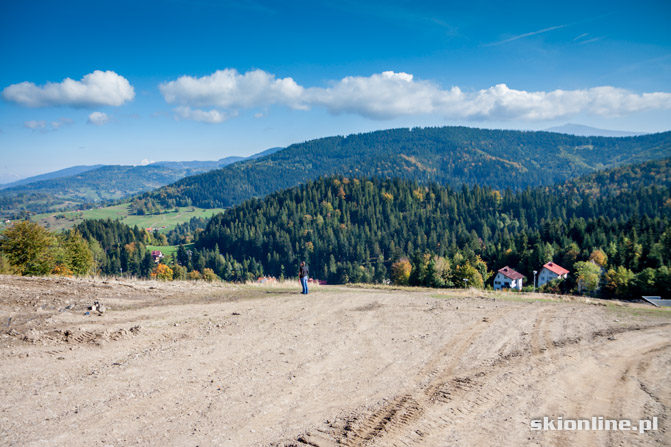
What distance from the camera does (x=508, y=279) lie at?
272ft

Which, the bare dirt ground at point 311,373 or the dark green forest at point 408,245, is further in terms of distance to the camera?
the dark green forest at point 408,245

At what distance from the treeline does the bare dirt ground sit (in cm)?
5200

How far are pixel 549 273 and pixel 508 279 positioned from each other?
29.0 feet

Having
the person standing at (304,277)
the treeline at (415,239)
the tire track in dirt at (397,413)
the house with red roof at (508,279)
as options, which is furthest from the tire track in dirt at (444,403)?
the house with red roof at (508,279)

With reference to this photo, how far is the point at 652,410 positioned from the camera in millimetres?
8422

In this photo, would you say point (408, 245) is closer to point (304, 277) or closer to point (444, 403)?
point (304, 277)

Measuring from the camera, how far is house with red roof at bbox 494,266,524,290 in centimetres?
8156

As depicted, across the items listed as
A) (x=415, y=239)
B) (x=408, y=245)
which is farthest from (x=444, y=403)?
(x=415, y=239)

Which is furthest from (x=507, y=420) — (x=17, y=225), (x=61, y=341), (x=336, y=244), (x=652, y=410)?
(x=336, y=244)

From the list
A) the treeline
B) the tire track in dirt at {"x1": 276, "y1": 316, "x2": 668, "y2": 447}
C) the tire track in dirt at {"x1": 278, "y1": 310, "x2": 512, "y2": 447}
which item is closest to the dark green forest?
the treeline

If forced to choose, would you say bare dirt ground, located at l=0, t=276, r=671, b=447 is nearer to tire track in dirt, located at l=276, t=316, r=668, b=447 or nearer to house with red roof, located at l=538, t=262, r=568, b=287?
tire track in dirt, located at l=276, t=316, r=668, b=447

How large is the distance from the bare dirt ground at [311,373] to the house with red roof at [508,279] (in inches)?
2762

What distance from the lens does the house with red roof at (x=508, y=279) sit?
81.6 metres

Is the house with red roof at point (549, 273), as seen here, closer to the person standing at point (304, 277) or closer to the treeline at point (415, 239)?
the treeline at point (415, 239)
